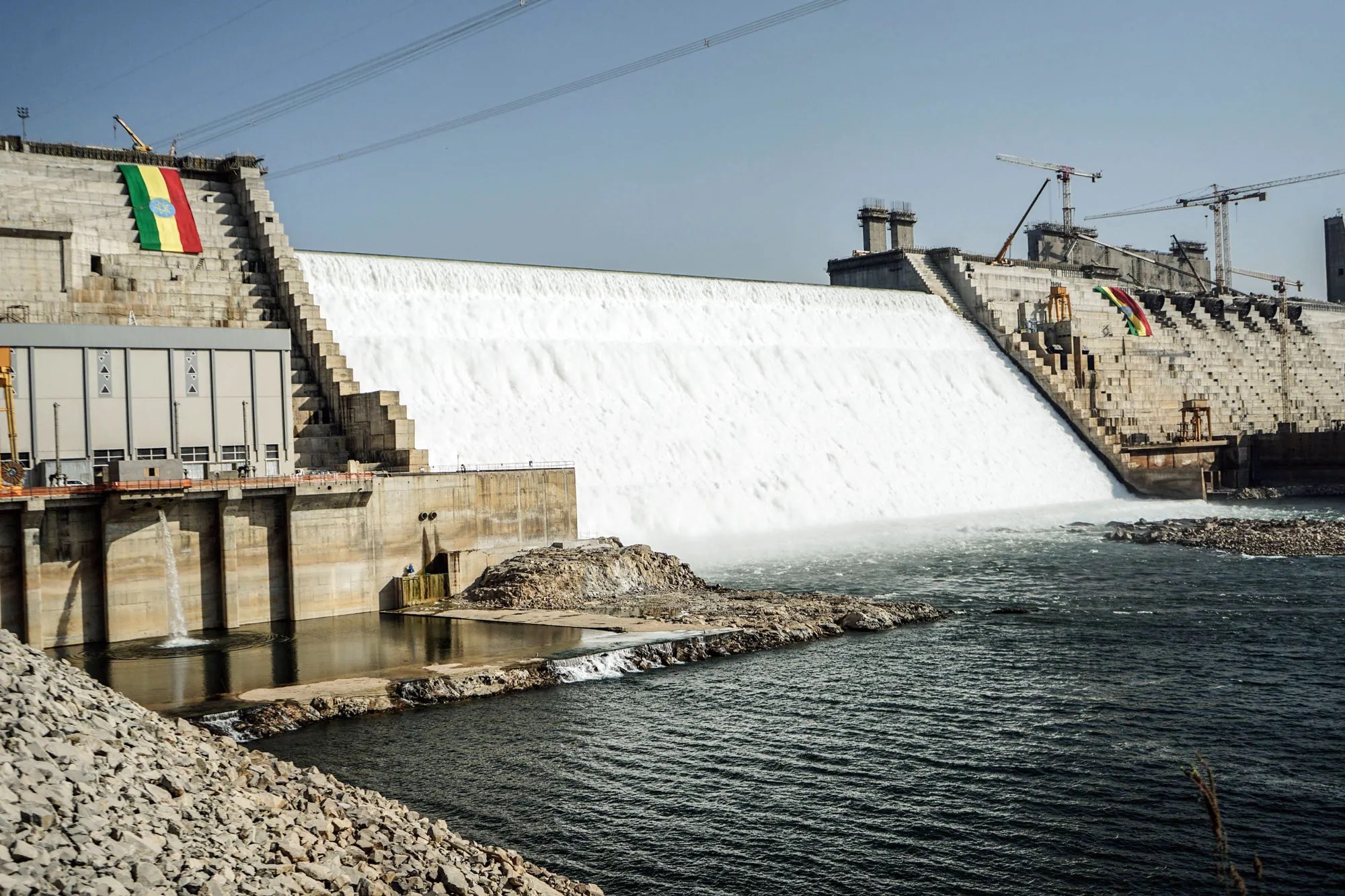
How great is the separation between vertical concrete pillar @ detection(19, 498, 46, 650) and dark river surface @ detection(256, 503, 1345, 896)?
366 inches

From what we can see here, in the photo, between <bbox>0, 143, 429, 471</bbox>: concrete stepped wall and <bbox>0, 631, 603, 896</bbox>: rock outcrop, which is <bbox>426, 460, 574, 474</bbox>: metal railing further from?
<bbox>0, 631, 603, 896</bbox>: rock outcrop

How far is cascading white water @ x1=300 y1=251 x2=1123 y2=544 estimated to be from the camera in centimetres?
4131

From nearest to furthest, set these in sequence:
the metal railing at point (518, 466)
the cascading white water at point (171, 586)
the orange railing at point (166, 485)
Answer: the orange railing at point (166, 485)
the cascading white water at point (171, 586)
the metal railing at point (518, 466)

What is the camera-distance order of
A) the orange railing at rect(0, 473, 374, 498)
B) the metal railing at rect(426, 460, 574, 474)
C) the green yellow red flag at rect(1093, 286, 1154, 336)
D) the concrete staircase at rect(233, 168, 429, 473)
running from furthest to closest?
the green yellow red flag at rect(1093, 286, 1154, 336) → the metal railing at rect(426, 460, 574, 474) → the concrete staircase at rect(233, 168, 429, 473) → the orange railing at rect(0, 473, 374, 498)

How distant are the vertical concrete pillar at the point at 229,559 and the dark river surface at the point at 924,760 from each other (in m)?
9.38

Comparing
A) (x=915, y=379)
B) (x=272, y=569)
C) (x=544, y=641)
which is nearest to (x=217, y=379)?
(x=272, y=569)

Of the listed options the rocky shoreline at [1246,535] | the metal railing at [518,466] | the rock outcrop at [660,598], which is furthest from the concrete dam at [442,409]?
the rocky shoreline at [1246,535]

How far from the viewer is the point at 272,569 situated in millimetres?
29203

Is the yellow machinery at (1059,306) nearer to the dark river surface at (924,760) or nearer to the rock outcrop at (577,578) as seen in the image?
the rock outcrop at (577,578)

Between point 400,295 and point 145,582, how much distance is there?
1834 centimetres

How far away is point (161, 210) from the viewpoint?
39375 millimetres

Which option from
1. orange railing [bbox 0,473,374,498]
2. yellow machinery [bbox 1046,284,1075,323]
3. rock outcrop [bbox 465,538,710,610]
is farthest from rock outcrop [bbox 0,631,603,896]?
yellow machinery [bbox 1046,284,1075,323]

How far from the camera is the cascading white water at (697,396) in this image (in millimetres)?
41312

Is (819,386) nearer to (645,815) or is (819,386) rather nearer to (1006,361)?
(1006,361)
